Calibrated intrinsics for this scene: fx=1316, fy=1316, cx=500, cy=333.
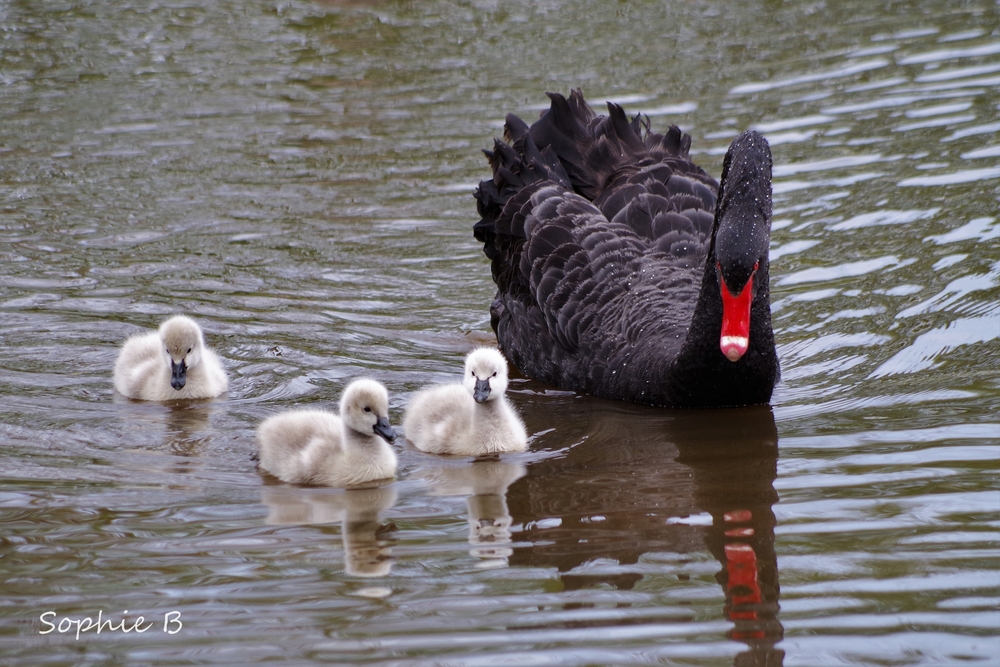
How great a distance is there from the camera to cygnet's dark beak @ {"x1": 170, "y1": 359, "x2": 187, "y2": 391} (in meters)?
5.93

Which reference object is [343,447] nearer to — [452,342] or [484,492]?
[484,492]

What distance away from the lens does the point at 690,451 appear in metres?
5.41

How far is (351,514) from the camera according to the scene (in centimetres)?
480

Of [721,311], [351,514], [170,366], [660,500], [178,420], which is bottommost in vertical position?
[660,500]

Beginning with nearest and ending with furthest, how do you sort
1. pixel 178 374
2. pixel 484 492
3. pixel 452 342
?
pixel 484 492, pixel 178 374, pixel 452 342

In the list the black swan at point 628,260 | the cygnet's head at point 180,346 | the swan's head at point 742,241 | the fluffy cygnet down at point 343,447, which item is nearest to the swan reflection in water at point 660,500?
the black swan at point 628,260

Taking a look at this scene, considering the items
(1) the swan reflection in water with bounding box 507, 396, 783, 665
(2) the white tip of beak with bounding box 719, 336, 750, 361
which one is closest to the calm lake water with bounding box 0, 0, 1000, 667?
(1) the swan reflection in water with bounding box 507, 396, 783, 665

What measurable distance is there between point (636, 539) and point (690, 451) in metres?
1.13

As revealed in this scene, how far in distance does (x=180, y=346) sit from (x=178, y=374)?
0.45ft

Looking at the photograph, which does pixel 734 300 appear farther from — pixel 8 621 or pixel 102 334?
pixel 102 334

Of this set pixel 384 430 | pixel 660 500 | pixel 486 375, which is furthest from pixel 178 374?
pixel 660 500

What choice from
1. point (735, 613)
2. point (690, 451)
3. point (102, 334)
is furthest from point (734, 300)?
point (102, 334)

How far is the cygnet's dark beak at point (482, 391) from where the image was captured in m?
5.31

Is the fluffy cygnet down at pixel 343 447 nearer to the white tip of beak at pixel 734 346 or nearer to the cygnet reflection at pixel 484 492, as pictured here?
the cygnet reflection at pixel 484 492
